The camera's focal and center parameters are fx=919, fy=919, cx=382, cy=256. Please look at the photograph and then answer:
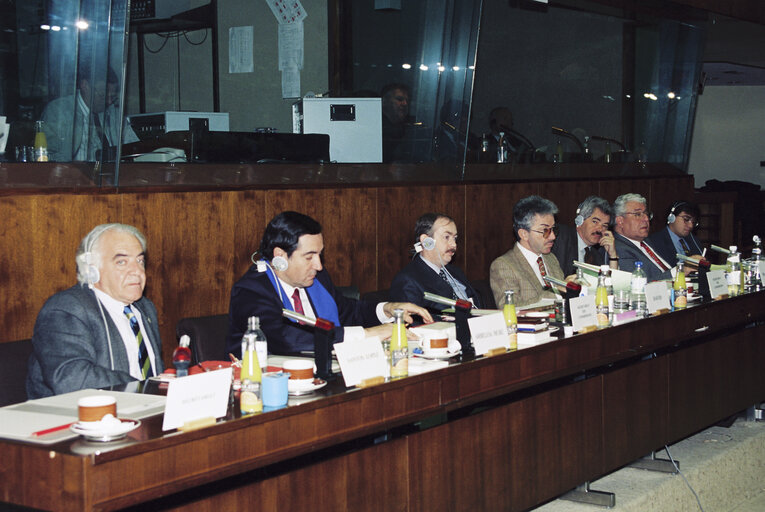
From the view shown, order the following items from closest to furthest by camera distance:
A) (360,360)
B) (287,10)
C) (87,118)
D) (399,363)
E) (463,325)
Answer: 1. (360,360)
2. (399,363)
3. (463,325)
4. (87,118)
5. (287,10)

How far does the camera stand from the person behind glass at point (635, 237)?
5168 mm

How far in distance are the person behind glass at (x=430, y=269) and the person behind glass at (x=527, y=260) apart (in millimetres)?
385

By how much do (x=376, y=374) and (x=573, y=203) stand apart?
3.81 meters

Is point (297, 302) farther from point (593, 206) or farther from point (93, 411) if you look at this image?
point (593, 206)

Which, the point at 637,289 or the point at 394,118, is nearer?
the point at 637,289

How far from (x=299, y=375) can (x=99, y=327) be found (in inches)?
28.2

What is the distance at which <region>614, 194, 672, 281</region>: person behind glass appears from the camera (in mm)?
5168

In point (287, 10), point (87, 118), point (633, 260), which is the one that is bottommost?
point (633, 260)

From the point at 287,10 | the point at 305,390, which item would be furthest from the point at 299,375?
the point at 287,10

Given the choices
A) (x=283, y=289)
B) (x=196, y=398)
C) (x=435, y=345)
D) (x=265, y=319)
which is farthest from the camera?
(x=283, y=289)

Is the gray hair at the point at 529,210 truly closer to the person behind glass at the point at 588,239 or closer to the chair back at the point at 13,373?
the person behind glass at the point at 588,239

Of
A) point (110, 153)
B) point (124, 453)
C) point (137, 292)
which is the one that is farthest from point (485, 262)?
point (124, 453)

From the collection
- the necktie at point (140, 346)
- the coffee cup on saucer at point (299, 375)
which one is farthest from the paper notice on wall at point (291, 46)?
the coffee cup on saucer at point (299, 375)

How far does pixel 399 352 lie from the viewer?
251cm
